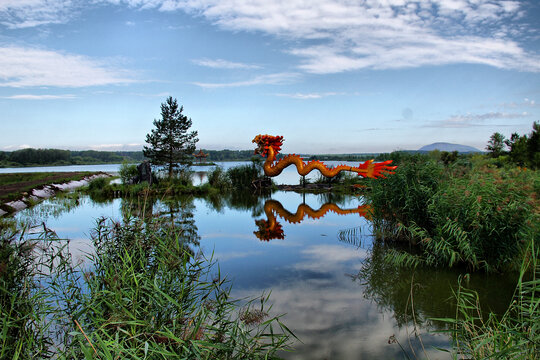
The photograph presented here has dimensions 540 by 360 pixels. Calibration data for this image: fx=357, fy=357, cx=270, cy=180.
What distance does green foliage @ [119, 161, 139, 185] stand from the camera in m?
22.3

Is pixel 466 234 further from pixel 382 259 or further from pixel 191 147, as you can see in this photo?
pixel 191 147

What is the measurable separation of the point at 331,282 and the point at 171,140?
22271mm

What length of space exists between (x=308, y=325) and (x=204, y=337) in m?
1.82

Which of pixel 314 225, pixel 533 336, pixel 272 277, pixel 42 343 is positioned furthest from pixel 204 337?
pixel 314 225

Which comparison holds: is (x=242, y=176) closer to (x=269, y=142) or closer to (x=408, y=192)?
(x=269, y=142)

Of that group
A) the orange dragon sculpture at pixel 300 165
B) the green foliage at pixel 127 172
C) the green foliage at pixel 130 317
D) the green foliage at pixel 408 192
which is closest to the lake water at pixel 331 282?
the green foliage at pixel 130 317

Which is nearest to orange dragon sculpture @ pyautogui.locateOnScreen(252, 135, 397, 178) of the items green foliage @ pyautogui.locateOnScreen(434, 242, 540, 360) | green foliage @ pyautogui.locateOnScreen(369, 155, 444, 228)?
green foliage @ pyautogui.locateOnScreen(369, 155, 444, 228)

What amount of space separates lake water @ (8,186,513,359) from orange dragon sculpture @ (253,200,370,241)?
61mm

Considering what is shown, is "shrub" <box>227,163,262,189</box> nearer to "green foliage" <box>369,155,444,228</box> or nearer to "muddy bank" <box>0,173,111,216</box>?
"muddy bank" <box>0,173,111,216</box>

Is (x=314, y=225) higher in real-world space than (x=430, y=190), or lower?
lower

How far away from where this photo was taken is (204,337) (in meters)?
3.33

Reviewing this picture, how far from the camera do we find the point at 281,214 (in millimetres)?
13672

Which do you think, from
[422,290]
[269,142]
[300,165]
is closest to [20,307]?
[422,290]

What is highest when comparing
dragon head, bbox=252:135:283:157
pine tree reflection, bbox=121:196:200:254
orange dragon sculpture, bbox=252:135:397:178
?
dragon head, bbox=252:135:283:157
